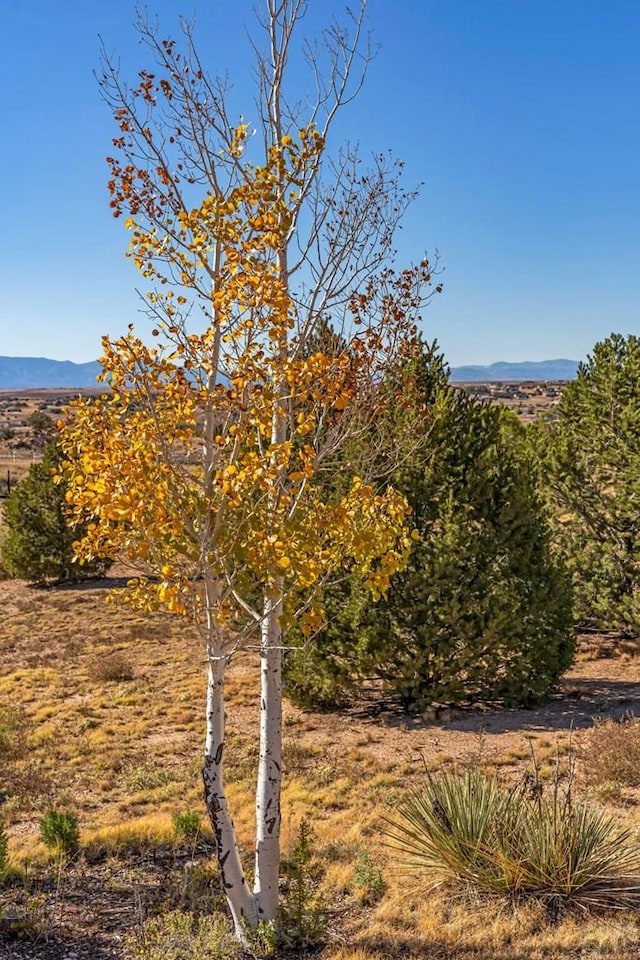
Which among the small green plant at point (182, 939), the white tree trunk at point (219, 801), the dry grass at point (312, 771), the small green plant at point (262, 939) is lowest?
the dry grass at point (312, 771)

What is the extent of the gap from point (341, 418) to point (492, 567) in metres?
7.29

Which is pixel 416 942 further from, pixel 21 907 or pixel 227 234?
pixel 227 234

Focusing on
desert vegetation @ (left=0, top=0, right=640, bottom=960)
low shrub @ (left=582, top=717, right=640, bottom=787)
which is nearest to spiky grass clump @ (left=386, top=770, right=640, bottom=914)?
desert vegetation @ (left=0, top=0, right=640, bottom=960)

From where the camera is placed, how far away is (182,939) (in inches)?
225

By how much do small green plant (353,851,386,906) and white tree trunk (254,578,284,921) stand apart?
1.19 meters

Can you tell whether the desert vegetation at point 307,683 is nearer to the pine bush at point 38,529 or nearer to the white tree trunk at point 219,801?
the white tree trunk at point 219,801

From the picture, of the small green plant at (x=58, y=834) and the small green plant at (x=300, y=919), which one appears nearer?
the small green plant at (x=300, y=919)

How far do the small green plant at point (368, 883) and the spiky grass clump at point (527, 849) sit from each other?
0.38 meters

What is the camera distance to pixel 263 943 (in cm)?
539

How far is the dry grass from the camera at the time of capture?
5.66 m

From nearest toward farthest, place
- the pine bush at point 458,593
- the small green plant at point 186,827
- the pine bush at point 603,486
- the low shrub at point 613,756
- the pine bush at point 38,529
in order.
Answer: the small green plant at point 186,827, the low shrub at point 613,756, the pine bush at point 458,593, the pine bush at point 603,486, the pine bush at point 38,529

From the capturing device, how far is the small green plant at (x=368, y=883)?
6492mm

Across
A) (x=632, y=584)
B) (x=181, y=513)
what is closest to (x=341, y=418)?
(x=181, y=513)

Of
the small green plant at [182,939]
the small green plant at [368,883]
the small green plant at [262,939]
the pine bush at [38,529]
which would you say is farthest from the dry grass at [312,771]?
the pine bush at [38,529]
